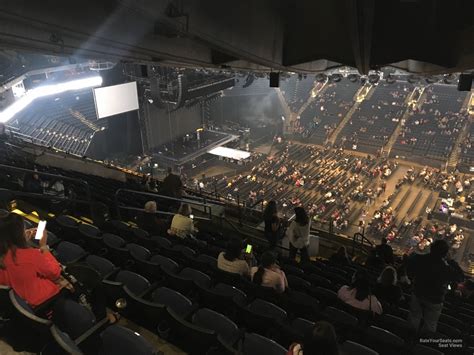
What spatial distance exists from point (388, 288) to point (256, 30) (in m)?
3.98

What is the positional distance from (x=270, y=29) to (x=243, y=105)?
89.3 ft

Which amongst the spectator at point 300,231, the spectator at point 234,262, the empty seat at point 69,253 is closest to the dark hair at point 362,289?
the spectator at point 234,262

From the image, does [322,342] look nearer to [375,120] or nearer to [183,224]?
[183,224]

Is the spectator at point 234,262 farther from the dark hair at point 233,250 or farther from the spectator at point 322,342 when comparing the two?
the spectator at point 322,342

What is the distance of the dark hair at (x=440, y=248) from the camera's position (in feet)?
13.6

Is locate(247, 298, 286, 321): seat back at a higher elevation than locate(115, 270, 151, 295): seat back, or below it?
below

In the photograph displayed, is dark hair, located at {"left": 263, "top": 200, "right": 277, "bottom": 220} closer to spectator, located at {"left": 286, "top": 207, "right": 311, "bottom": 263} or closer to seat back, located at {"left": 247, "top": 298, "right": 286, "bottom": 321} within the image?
spectator, located at {"left": 286, "top": 207, "right": 311, "bottom": 263}

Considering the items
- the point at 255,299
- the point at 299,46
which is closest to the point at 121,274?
the point at 255,299

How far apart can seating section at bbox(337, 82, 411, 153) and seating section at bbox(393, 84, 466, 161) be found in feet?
4.13

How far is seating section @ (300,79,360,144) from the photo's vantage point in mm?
31848

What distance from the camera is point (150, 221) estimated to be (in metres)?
6.62

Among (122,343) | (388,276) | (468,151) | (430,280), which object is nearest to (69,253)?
(122,343)

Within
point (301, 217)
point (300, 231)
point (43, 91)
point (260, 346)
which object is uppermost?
point (260, 346)

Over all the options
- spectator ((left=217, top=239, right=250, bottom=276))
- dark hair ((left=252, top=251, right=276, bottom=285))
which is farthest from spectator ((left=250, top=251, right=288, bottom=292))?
spectator ((left=217, top=239, right=250, bottom=276))
